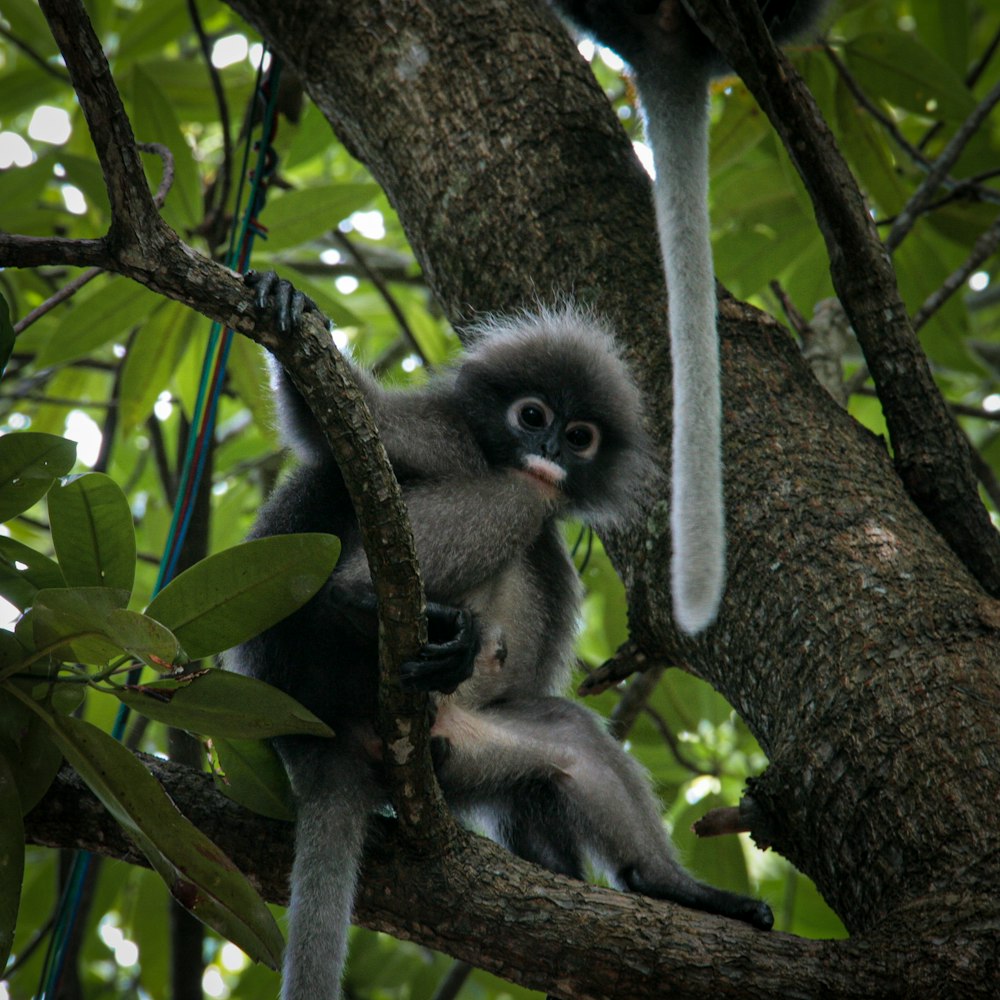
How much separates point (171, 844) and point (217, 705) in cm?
20

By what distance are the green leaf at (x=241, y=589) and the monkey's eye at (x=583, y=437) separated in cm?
100

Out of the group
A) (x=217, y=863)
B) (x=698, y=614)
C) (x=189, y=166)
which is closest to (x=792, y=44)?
(x=189, y=166)

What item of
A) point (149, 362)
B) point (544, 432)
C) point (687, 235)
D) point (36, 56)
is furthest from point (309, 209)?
point (687, 235)

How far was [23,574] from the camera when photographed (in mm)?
1651

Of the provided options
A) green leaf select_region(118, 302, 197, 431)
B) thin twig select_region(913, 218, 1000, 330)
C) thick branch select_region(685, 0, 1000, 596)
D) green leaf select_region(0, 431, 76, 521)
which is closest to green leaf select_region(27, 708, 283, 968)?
green leaf select_region(0, 431, 76, 521)

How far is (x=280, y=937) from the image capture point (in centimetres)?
157

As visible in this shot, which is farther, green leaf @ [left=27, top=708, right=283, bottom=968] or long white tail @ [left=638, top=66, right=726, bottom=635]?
long white tail @ [left=638, top=66, right=726, bottom=635]

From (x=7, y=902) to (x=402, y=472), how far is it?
113cm

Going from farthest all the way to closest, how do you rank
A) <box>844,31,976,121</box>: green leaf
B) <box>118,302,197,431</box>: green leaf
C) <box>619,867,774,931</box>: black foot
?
<box>118,302,197,431</box>: green leaf → <box>844,31,976,121</box>: green leaf → <box>619,867,774,931</box>: black foot

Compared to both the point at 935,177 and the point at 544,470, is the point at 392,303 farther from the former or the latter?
the point at 935,177

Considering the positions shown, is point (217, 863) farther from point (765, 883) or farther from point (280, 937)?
point (765, 883)

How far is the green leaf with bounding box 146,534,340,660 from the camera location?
5.31ft

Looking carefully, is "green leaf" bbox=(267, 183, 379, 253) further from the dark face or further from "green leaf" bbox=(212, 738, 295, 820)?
"green leaf" bbox=(212, 738, 295, 820)

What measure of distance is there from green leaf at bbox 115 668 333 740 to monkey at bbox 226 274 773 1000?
0.29m
